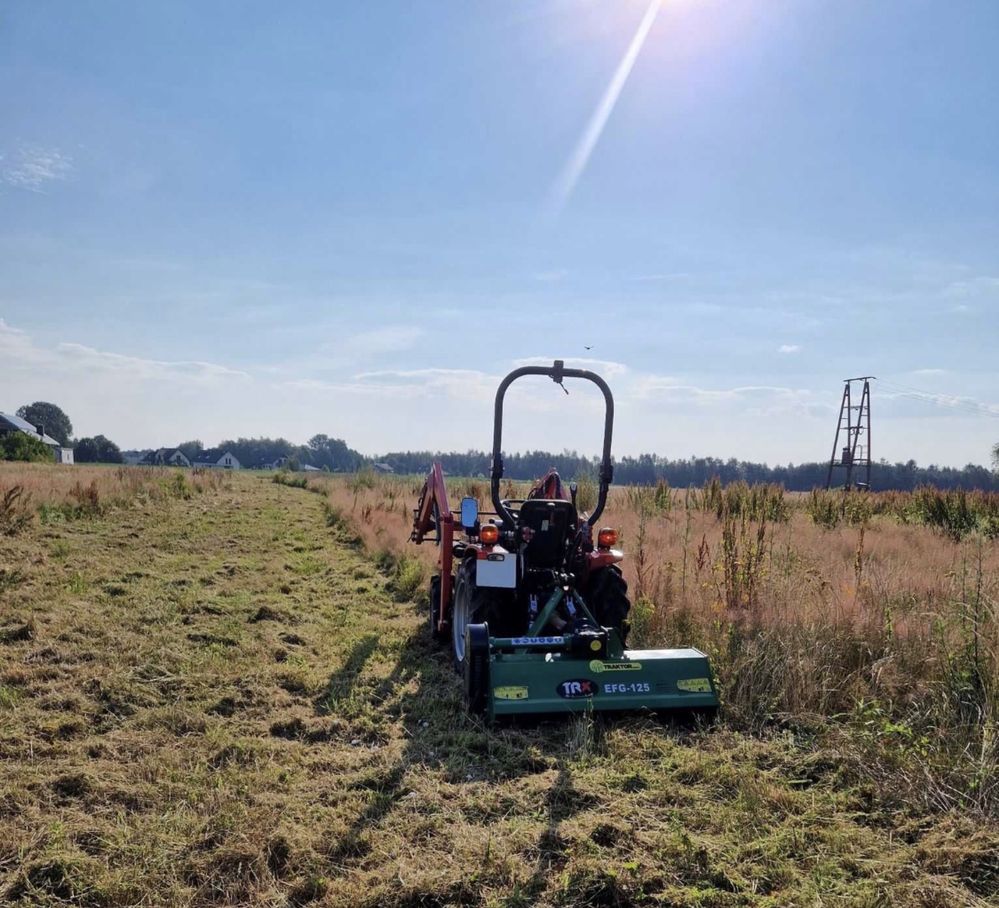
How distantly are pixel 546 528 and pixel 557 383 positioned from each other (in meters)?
1.03

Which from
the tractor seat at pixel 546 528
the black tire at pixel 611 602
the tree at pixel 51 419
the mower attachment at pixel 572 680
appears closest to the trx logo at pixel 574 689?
the mower attachment at pixel 572 680

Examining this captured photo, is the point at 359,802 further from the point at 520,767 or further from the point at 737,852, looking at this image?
the point at 737,852

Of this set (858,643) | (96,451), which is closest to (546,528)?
(858,643)

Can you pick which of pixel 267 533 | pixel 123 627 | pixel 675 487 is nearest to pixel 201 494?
pixel 267 533

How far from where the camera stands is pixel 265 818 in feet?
9.92

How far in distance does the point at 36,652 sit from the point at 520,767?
377 centimetres

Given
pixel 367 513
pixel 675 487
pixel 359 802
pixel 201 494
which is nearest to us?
pixel 359 802

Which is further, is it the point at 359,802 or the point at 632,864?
the point at 359,802

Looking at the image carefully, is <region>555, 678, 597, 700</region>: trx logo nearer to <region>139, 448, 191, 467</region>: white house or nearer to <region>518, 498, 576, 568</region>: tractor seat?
<region>518, 498, 576, 568</region>: tractor seat

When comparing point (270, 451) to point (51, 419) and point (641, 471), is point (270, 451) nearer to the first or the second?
point (51, 419)

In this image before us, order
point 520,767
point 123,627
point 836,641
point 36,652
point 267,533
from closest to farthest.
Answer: point 520,767 < point 836,641 < point 36,652 < point 123,627 < point 267,533

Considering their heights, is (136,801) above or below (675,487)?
below

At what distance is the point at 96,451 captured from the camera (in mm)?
77562

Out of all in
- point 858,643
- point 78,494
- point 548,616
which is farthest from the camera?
point 78,494
